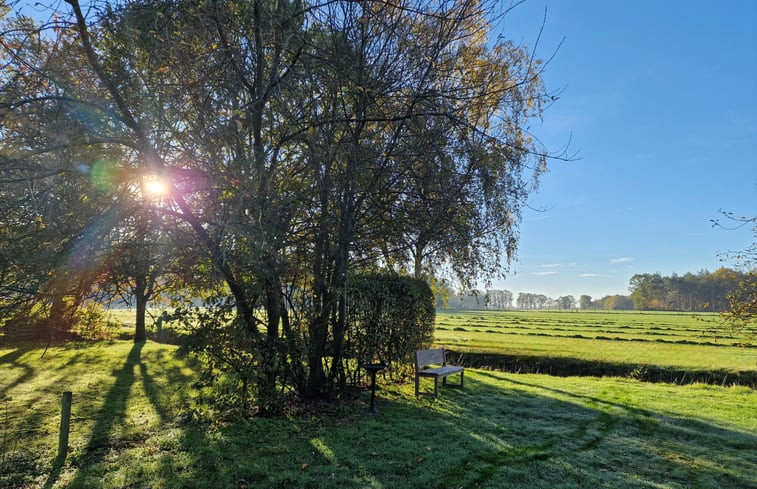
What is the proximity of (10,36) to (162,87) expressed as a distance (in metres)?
1.84

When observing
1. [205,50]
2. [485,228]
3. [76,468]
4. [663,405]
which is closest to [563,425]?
[663,405]

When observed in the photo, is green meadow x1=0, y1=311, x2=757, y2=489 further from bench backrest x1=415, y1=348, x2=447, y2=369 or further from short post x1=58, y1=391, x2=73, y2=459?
bench backrest x1=415, y1=348, x2=447, y2=369

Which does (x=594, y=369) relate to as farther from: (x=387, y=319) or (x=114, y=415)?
(x=114, y=415)

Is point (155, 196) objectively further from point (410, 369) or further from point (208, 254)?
point (410, 369)

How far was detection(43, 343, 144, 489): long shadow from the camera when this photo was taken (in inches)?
179

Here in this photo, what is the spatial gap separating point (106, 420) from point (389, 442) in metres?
4.41

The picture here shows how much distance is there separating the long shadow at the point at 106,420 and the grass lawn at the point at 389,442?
0.10ft

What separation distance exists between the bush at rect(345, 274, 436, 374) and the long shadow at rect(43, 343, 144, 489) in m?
3.85

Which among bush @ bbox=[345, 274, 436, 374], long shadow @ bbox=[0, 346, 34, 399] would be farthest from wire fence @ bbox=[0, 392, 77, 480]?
A: bush @ bbox=[345, 274, 436, 374]

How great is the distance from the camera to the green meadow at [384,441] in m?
4.25

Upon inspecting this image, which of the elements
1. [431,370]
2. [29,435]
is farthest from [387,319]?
[29,435]

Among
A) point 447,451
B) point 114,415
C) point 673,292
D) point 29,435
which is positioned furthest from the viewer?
point 673,292

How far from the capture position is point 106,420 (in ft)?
20.7

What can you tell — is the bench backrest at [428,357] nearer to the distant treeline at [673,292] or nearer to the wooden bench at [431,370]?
the wooden bench at [431,370]
